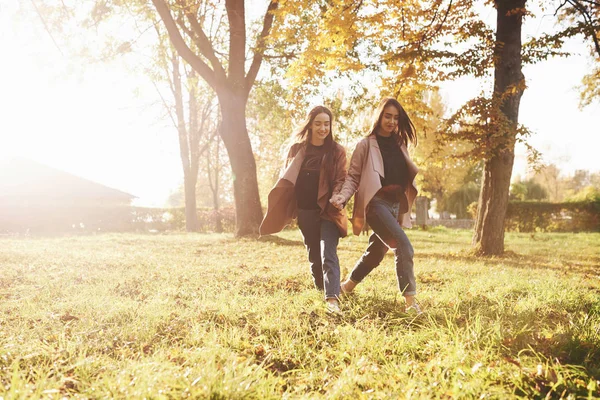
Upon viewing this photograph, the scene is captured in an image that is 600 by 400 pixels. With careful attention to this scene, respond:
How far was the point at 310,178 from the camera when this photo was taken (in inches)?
174

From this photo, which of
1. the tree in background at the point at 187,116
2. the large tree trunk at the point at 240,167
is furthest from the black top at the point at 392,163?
the tree in background at the point at 187,116

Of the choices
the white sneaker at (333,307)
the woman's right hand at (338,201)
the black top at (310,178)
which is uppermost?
the black top at (310,178)

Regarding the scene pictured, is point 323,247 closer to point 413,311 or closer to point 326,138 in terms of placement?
point 413,311

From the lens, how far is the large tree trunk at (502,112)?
9.03m

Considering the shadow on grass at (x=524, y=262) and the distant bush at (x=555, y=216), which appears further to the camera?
the distant bush at (x=555, y=216)

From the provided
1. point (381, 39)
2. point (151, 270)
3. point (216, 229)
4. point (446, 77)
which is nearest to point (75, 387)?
point (151, 270)

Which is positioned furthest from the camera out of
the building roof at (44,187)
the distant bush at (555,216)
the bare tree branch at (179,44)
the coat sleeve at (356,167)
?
the building roof at (44,187)

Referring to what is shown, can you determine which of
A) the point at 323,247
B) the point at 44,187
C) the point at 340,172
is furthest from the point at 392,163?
the point at 44,187

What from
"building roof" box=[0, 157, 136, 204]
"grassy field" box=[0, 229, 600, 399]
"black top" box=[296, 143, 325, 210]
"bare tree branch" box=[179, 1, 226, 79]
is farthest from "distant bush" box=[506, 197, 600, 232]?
"building roof" box=[0, 157, 136, 204]

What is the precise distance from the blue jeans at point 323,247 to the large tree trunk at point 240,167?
7.93 meters

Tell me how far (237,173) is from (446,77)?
6.48m

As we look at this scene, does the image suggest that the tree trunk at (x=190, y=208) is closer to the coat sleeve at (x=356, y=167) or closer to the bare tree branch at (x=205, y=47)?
the bare tree branch at (x=205, y=47)

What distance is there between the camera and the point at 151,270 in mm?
6703

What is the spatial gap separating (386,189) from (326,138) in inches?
34.3
